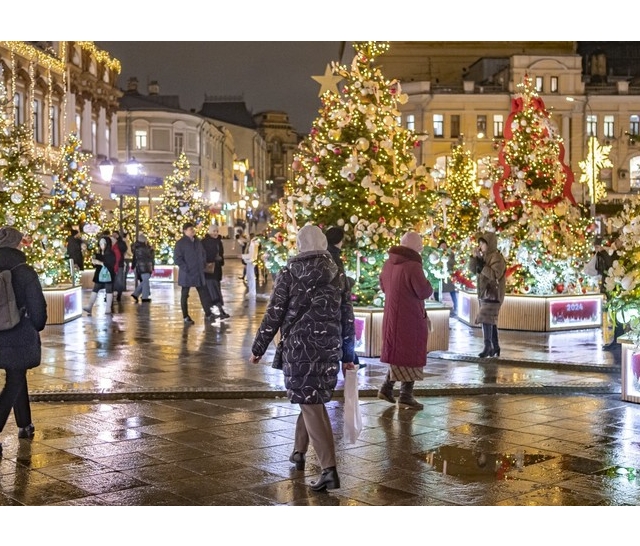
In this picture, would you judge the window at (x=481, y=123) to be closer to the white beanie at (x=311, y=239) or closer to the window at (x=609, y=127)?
the window at (x=609, y=127)

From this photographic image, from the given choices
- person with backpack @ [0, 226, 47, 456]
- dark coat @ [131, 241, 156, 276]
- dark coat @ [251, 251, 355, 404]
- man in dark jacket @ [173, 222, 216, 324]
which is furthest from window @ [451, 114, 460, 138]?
dark coat @ [251, 251, 355, 404]

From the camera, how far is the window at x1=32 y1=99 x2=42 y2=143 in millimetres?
42066

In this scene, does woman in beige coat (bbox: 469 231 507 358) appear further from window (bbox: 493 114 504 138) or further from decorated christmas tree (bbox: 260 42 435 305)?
window (bbox: 493 114 504 138)

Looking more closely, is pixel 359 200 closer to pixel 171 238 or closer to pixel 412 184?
pixel 412 184

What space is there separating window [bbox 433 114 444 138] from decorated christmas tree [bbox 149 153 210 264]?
28511mm

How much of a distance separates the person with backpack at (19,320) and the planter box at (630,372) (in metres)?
5.89

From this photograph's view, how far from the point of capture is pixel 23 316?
8.98 m

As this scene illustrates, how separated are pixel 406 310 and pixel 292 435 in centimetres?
200

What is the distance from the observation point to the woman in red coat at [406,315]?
11.0m

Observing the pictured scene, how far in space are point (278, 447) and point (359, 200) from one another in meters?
7.60

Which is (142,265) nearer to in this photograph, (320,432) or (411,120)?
(320,432)

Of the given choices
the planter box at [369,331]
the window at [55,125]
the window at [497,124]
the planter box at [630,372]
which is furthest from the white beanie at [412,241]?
the window at [497,124]
